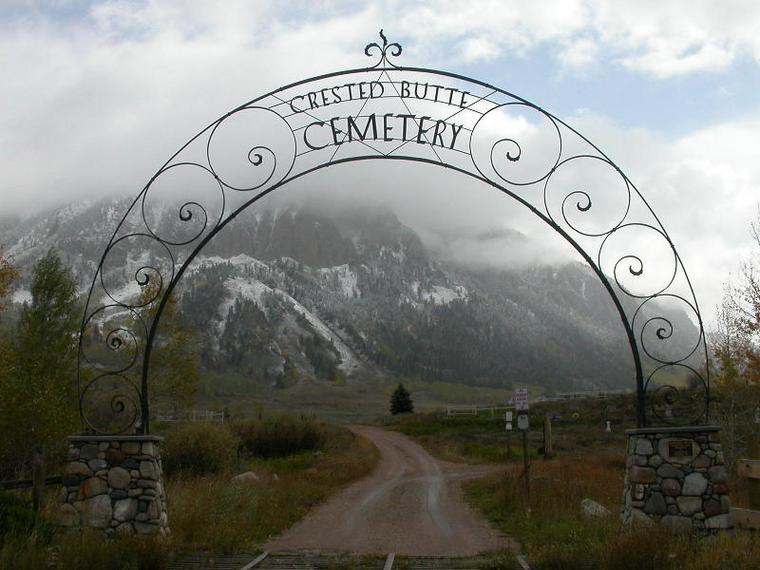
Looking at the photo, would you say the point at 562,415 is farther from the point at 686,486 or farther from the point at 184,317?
the point at 184,317

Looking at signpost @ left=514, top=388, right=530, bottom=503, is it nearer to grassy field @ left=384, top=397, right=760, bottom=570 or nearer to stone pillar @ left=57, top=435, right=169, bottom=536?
grassy field @ left=384, top=397, right=760, bottom=570

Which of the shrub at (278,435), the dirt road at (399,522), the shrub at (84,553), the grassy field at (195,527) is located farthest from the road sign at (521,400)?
the shrub at (278,435)

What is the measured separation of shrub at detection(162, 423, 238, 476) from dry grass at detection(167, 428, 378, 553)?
0.73 meters

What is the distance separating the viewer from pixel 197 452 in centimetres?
2164

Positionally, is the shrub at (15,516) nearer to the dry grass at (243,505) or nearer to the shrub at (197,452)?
the dry grass at (243,505)

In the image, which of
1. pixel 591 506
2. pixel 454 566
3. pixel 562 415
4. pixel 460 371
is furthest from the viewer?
pixel 460 371

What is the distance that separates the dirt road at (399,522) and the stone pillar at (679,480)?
7.38 feet

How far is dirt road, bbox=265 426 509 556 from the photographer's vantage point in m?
12.3

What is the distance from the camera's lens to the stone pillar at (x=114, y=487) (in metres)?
11.0

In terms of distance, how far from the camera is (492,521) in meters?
15.2

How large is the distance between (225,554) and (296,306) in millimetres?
186483

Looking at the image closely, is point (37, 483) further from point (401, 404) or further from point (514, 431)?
point (401, 404)

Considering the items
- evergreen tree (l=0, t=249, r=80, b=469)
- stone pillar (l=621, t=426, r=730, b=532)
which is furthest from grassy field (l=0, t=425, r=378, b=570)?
evergreen tree (l=0, t=249, r=80, b=469)

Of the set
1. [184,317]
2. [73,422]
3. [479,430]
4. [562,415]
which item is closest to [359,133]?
[73,422]
